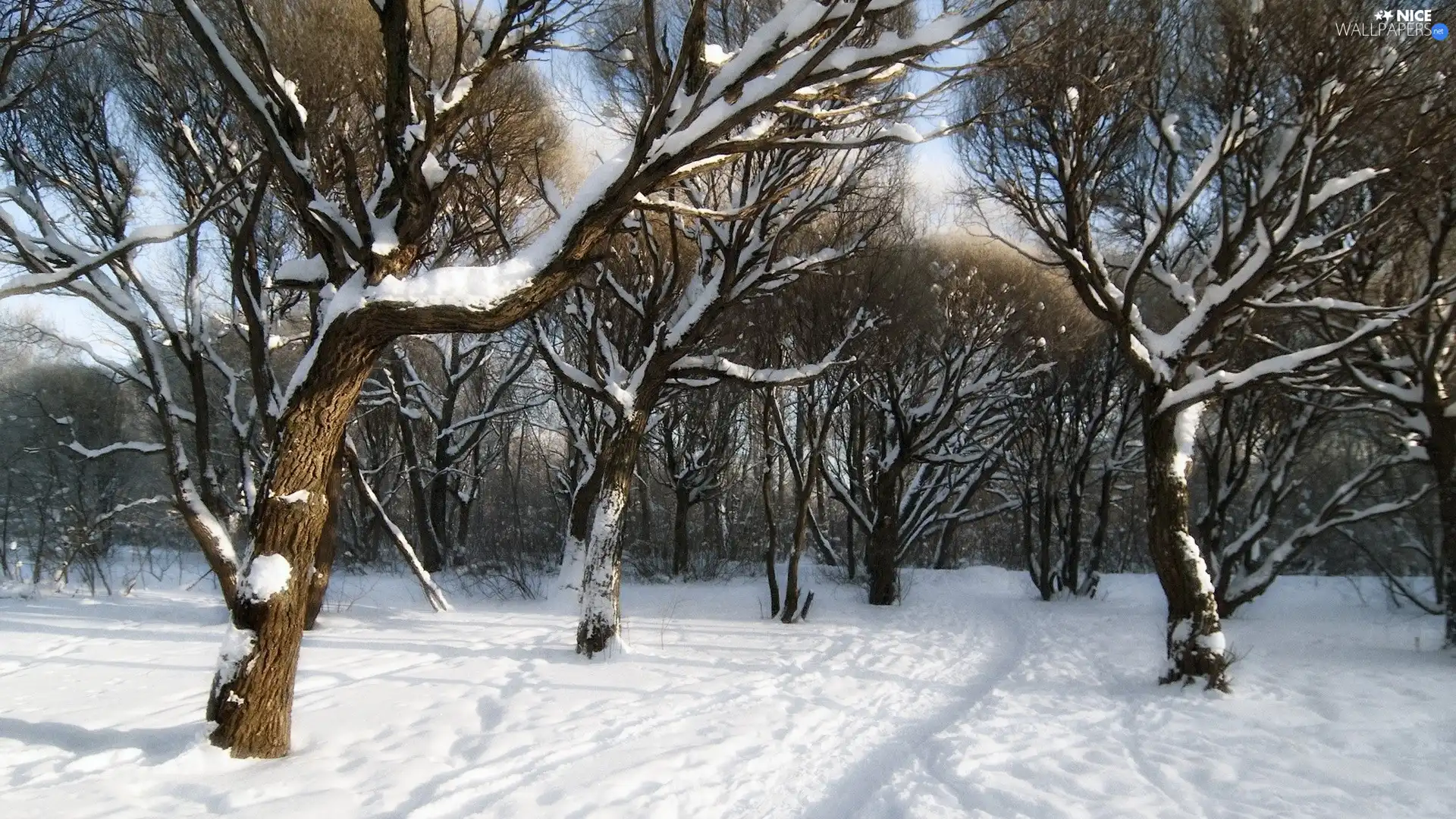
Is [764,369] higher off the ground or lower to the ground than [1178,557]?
higher

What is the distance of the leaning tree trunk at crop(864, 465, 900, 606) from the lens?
47.9 ft

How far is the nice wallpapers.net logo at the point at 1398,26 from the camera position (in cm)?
604

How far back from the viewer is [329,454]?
4.57m

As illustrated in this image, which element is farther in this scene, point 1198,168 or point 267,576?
point 1198,168

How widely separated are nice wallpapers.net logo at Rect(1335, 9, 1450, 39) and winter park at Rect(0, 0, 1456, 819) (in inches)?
1.5

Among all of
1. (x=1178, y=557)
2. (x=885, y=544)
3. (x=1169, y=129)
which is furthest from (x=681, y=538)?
(x=1169, y=129)

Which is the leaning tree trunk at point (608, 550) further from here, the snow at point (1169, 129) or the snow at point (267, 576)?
the snow at point (1169, 129)

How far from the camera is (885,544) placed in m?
14.7

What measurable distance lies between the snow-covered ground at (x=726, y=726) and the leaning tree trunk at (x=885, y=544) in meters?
4.27

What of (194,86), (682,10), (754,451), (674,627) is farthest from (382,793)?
(754,451)

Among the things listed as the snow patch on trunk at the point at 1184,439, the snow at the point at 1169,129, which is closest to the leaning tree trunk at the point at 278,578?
the snow patch on trunk at the point at 1184,439

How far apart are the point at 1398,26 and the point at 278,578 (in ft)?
30.4

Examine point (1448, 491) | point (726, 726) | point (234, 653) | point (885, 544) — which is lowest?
point (726, 726)

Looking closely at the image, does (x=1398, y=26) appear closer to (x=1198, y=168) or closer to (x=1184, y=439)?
(x=1198, y=168)
